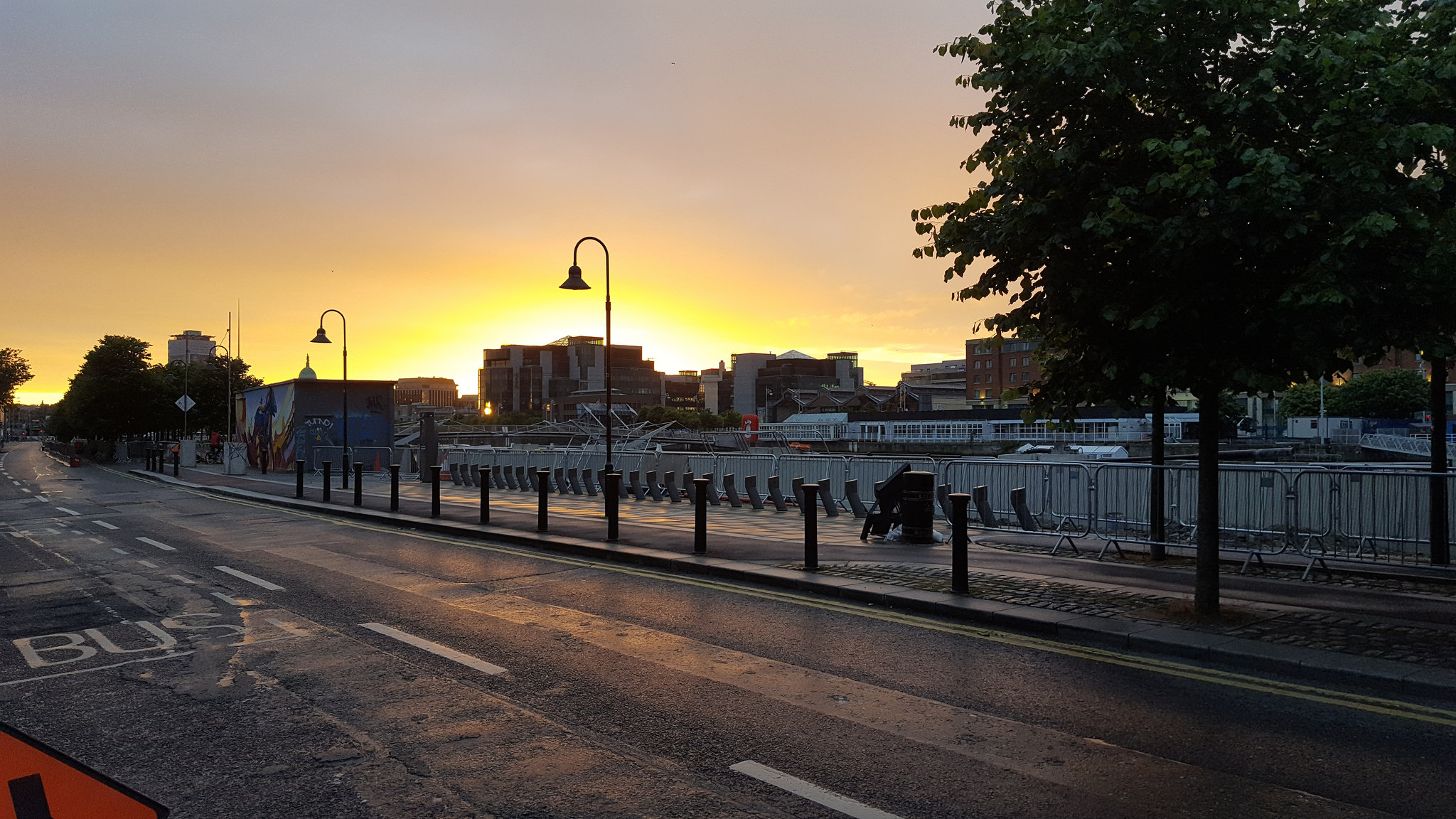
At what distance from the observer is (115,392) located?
65.8 metres

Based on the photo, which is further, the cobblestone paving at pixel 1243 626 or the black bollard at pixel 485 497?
the black bollard at pixel 485 497

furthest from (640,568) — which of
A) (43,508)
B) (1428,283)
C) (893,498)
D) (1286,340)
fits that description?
(43,508)

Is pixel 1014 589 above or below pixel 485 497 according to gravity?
below

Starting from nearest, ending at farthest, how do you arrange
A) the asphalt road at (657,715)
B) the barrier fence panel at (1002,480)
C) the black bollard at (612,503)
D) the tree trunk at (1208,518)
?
the asphalt road at (657,715), the tree trunk at (1208,518), the black bollard at (612,503), the barrier fence panel at (1002,480)

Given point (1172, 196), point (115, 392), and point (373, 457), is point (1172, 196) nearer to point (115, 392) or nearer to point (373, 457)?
point (373, 457)

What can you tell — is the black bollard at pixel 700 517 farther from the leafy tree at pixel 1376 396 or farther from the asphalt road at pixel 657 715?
the leafy tree at pixel 1376 396

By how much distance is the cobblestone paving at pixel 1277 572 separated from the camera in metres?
10.2

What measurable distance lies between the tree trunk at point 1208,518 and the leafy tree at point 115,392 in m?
74.3

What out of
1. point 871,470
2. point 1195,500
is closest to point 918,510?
point 1195,500

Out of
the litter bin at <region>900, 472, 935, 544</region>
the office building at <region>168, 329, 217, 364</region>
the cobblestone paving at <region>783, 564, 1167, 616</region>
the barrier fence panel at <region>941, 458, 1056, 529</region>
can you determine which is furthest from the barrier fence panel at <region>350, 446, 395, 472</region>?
the office building at <region>168, 329, 217, 364</region>

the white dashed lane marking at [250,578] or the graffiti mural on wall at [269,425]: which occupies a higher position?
the graffiti mural on wall at [269,425]

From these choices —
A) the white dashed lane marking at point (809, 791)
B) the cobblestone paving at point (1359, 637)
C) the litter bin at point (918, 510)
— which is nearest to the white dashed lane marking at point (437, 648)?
the white dashed lane marking at point (809, 791)

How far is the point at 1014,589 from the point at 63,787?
9085 millimetres

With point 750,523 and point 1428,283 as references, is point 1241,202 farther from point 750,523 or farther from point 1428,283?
point 750,523
